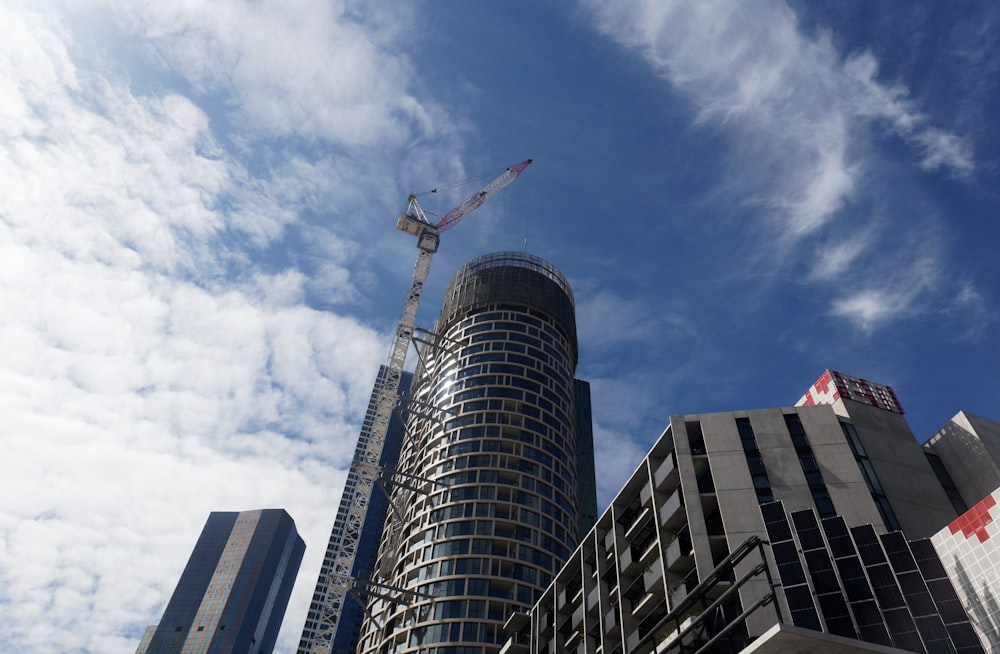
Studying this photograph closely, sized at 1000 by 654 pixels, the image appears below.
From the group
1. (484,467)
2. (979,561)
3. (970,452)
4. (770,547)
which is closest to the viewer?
(979,561)

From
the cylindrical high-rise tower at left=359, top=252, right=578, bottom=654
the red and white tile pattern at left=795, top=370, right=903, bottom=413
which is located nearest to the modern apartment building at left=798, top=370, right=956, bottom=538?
the red and white tile pattern at left=795, top=370, right=903, bottom=413

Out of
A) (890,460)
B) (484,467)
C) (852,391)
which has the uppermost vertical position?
(484,467)

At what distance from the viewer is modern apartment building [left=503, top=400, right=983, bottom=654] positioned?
45312mm

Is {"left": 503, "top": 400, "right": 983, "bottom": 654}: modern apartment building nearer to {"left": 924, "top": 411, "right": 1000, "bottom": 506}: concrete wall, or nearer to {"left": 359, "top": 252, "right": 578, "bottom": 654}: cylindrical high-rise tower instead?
{"left": 924, "top": 411, "right": 1000, "bottom": 506}: concrete wall

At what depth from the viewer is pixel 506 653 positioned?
8825 cm

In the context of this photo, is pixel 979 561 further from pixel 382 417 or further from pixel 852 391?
pixel 382 417

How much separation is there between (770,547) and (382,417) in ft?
339

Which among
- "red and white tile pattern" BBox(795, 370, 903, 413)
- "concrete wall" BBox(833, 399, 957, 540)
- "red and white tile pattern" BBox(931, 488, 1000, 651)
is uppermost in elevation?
"red and white tile pattern" BBox(795, 370, 903, 413)

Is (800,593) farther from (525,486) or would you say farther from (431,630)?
(525,486)

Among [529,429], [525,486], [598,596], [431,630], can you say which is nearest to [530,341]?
[529,429]

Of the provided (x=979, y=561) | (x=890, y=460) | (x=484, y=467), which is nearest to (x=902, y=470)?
(x=890, y=460)

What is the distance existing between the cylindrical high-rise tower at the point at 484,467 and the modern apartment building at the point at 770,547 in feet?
85.9

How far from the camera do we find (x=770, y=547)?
5141cm

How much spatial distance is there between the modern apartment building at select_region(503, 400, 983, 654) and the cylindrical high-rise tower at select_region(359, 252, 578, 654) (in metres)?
26.2
